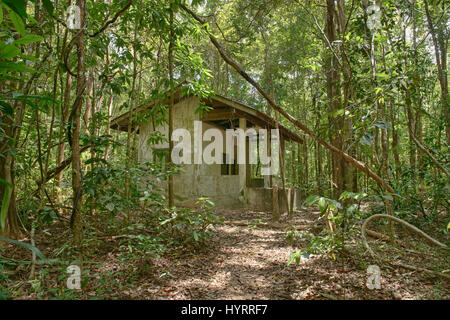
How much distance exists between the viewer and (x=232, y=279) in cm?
311

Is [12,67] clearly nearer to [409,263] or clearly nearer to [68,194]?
[409,263]

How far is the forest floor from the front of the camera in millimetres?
2461

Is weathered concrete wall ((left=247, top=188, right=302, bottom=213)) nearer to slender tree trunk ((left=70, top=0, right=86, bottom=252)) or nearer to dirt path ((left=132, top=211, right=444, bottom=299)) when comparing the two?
dirt path ((left=132, top=211, right=444, bottom=299))

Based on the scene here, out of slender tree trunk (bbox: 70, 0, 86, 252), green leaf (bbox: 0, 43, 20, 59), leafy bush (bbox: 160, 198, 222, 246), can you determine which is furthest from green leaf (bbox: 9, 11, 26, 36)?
leafy bush (bbox: 160, 198, 222, 246)

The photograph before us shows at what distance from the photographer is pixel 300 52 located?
11711 mm

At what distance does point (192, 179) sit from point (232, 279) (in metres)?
5.82

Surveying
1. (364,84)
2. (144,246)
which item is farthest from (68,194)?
(364,84)

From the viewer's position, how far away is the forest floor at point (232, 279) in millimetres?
2461

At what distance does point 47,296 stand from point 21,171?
8.58ft

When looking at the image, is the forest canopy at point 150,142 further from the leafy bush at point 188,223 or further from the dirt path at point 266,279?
the dirt path at point 266,279

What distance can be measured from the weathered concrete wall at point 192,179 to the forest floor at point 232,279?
15.7 feet

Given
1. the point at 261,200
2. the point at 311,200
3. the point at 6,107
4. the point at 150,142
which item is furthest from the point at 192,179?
the point at 6,107

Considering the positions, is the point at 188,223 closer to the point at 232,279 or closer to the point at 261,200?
the point at 232,279
